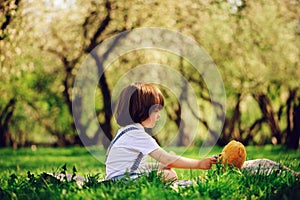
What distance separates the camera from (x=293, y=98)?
1412cm

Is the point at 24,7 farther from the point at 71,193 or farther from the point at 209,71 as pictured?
the point at 71,193

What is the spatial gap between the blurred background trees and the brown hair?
5976mm

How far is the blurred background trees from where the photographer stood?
40.7ft

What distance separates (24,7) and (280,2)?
18.1 ft

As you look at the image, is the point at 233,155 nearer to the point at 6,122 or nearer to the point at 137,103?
the point at 137,103

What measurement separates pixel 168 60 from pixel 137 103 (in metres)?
10.5

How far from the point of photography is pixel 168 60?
1495cm

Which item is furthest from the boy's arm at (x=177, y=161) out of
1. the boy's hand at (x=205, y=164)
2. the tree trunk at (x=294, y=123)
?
the tree trunk at (x=294, y=123)

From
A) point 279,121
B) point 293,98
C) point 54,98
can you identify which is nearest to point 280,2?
point 293,98

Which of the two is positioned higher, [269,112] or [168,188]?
[269,112]

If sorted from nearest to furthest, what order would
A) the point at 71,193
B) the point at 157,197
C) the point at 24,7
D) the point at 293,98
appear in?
1. the point at 157,197
2. the point at 71,193
3. the point at 24,7
4. the point at 293,98

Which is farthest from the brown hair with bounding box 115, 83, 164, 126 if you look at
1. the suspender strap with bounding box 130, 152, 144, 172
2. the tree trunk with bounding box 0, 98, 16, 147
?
the tree trunk with bounding box 0, 98, 16, 147

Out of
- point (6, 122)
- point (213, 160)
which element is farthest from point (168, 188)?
point (6, 122)

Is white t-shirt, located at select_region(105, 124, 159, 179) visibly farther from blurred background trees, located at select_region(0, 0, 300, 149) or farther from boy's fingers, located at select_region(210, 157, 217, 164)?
blurred background trees, located at select_region(0, 0, 300, 149)
